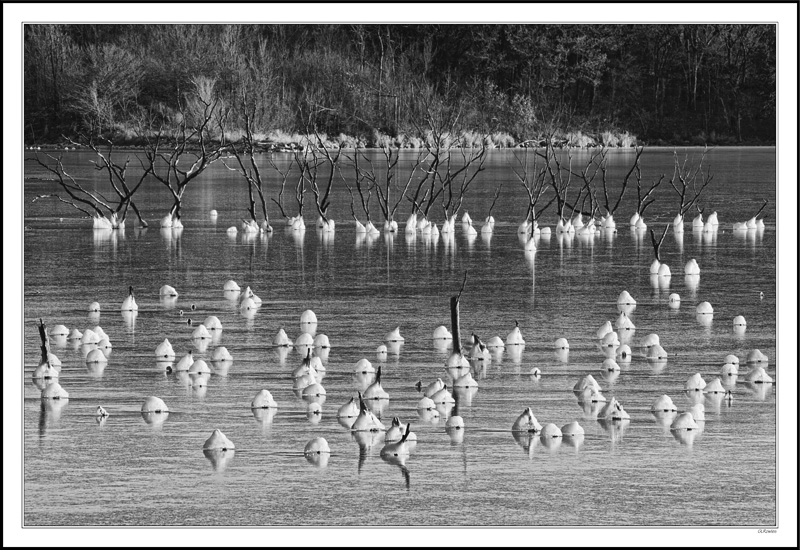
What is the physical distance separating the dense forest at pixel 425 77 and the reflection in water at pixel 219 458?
197 feet

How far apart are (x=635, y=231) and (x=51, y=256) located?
1282 centimetres

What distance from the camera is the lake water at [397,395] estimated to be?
11266 millimetres

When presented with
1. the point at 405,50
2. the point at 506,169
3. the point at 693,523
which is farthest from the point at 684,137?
the point at 693,523

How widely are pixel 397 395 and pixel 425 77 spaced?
69.4 metres

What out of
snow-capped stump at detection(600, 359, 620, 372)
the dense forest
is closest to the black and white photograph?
snow-capped stump at detection(600, 359, 620, 372)

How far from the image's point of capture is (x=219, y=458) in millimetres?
12312

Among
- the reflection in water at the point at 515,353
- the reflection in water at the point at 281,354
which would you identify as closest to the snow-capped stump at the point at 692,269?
the reflection in water at the point at 515,353

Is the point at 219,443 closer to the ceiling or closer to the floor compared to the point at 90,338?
closer to the floor

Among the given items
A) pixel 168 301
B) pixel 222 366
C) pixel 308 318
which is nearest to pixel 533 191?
pixel 168 301

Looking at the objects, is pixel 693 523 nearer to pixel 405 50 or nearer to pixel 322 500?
pixel 322 500

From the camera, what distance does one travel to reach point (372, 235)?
30781 millimetres

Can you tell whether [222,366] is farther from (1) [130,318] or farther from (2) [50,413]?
(1) [130,318]

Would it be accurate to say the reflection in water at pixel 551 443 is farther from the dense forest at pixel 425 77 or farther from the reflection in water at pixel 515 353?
the dense forest at pixel 425 77

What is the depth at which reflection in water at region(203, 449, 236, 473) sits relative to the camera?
12086 mm
